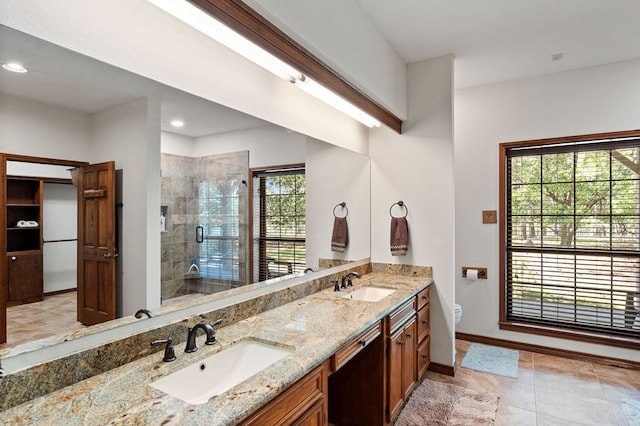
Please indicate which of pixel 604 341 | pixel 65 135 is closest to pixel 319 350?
pixel 65 135

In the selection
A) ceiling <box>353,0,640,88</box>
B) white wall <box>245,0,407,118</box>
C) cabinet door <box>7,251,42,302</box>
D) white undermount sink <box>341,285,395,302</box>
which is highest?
ceiling <box>353,0,640,88</box>

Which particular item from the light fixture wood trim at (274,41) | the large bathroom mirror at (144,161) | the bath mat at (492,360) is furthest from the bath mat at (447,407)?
the light fixture wood trim at (274,41)

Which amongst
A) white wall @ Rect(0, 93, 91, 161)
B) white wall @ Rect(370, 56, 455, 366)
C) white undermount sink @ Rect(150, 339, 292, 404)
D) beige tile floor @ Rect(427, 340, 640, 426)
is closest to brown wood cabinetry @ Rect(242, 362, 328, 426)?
white undermount sink @ Rect(150, 339, 292, 404)

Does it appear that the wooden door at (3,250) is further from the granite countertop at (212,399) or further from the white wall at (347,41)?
the white wall at (347,41)

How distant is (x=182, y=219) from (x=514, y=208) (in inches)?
132

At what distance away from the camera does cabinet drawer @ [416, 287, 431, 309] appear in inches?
107

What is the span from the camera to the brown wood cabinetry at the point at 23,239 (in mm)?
1076

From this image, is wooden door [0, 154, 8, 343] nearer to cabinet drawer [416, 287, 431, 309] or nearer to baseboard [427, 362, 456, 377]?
cabinet drawer [416, 287, 431, 309]

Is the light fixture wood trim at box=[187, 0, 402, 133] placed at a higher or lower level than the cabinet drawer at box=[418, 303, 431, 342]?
higher

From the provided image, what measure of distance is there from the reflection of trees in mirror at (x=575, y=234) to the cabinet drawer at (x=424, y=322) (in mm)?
1282

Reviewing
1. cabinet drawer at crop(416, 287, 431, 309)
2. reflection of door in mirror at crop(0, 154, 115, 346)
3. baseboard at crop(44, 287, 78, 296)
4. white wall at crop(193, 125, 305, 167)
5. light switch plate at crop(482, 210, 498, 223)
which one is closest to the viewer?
reflection of door in mirror at crop(0, 154, 115, 346)

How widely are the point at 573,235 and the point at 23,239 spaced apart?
410 cm

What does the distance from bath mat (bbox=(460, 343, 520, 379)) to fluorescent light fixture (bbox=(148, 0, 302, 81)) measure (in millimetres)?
2915

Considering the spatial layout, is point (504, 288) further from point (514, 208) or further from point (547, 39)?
point (547, 39)
